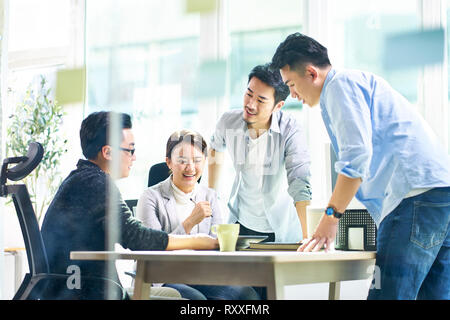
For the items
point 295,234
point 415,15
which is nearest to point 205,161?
point 295,234

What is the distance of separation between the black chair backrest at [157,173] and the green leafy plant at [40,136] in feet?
0.94

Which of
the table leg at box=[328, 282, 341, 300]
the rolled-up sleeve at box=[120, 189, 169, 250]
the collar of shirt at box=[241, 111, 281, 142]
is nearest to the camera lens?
the table leg at box=[328, 282, 341, 300]

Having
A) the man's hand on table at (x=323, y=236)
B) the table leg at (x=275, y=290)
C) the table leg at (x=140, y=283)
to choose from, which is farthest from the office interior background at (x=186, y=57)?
the table leg at (x=140, y=283)

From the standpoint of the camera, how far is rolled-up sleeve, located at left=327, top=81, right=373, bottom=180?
130 centimetres

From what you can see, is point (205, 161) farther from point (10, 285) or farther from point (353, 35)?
point (10, 285)

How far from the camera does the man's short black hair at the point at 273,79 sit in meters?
1.59

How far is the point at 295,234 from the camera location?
1.55 meters

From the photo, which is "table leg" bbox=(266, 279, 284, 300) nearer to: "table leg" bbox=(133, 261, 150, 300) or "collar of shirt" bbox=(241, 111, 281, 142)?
"table leg" bbox=(133, 261, 150, 300)

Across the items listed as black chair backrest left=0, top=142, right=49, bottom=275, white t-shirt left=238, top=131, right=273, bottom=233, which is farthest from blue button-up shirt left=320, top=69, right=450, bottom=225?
black chair backrest left=0, top=142, right=49, bottom=275

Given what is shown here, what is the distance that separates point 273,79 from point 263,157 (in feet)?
0.79

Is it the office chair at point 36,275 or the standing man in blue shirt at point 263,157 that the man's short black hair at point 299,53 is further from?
the office chair at point 36,275

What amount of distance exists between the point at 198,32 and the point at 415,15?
62 cm

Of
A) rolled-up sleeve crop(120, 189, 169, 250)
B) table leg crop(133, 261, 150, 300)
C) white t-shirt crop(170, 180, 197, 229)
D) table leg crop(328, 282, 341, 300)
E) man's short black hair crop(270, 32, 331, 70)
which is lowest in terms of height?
table leg crop(328, 282, 341, 300)

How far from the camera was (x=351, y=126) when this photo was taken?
1321 millimetres
